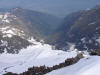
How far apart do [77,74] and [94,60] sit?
5.77 meters

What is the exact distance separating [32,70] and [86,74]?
1490 cm

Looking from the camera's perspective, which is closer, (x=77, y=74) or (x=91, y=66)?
(x=77, y=74)

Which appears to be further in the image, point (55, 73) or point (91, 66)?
point (55, 73)

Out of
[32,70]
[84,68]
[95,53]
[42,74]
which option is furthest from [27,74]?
[84,68]

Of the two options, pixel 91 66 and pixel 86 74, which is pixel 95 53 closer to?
pixel 91 66

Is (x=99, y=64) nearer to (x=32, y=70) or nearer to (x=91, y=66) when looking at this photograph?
(x=91, y=66)

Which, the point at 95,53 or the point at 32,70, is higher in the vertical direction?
the point at 95,53

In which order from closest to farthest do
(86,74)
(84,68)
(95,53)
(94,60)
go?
(86,74), (84,68), (94,60), (95,53)

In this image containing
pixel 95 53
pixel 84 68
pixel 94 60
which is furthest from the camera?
pixel 95 53

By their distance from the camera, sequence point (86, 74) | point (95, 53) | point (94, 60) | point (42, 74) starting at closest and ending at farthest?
point (86, 74), point (94, 60), point (42, 74), point (95, 53)

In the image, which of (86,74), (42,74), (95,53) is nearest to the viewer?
(86,74)

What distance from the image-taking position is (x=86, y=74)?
26594 millimetres

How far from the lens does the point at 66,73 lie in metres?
29.8

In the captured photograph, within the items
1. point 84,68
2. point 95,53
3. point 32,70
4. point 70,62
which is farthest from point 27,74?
point 84,68
